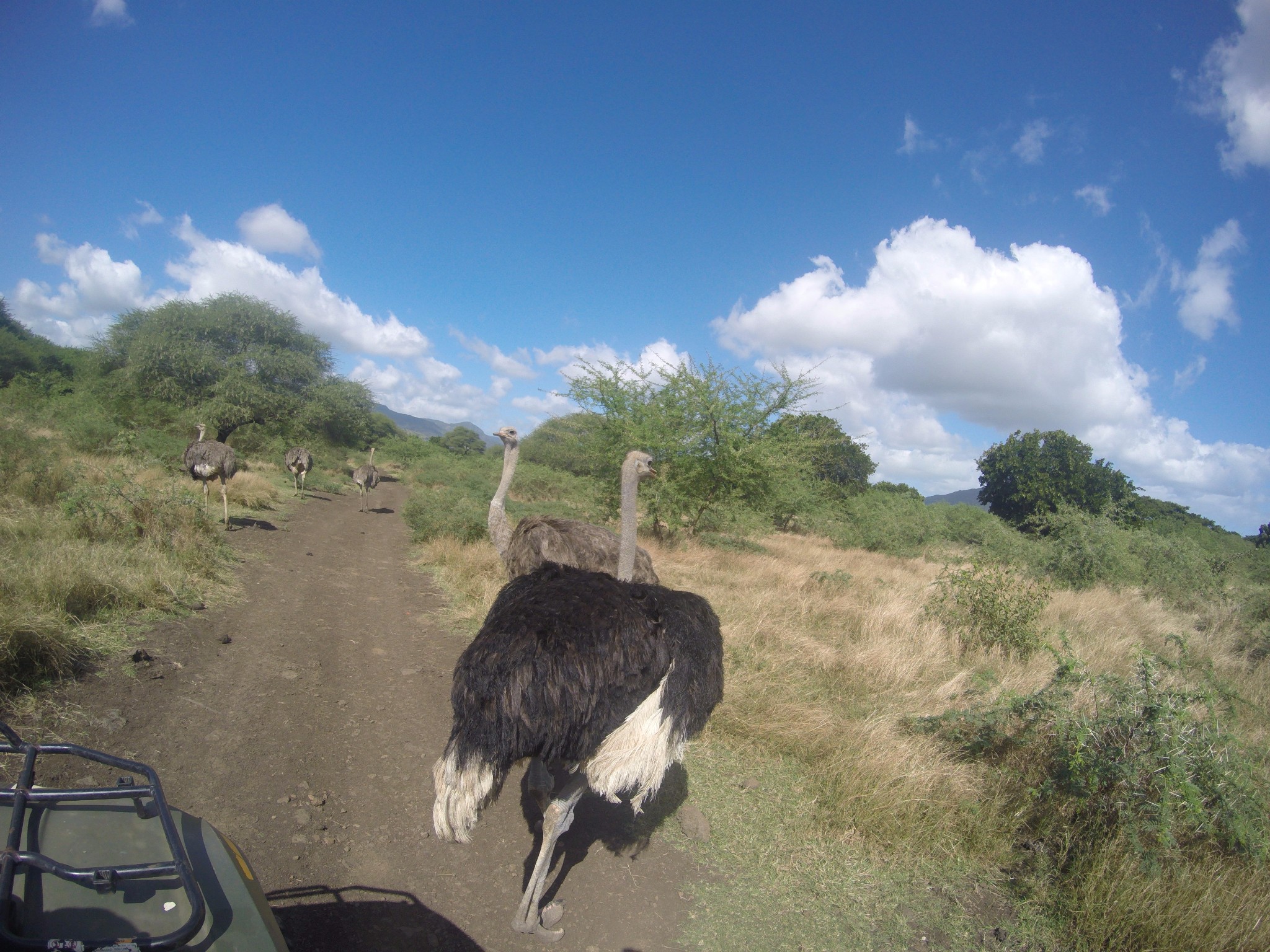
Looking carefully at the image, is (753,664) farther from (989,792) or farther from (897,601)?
(897,601)

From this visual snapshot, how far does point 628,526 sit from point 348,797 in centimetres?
224

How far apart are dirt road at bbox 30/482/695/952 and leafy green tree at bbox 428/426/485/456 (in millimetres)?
46202

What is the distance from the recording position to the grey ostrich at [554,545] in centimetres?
584

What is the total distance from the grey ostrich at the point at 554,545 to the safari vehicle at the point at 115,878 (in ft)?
13.2

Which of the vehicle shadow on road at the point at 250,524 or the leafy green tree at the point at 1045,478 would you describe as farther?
the leafy green tree at the point at 1045,478

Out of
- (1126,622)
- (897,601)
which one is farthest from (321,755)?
(1126,622)

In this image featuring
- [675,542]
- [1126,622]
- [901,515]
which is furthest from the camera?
[901,515]

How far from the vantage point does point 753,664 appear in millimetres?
5883

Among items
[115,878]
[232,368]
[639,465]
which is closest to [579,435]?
[639,465]

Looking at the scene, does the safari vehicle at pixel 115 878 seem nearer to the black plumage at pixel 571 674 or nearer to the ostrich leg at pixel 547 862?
the black plumage at pixel 571 674

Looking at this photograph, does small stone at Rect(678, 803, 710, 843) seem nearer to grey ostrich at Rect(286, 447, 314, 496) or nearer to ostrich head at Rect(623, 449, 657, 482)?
ostrich head at Rect(623, 449, 657, 482)

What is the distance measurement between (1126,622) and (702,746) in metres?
8.64

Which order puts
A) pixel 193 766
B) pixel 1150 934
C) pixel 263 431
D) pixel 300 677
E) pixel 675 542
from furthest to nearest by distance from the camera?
pixel 263 431
pixel 675 542
pixel 300 677
pixel 193 766
pixel 1150 934

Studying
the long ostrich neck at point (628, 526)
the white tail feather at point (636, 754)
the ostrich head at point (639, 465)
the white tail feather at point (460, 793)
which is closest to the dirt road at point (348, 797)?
the white tail feather at point (460, 793)
